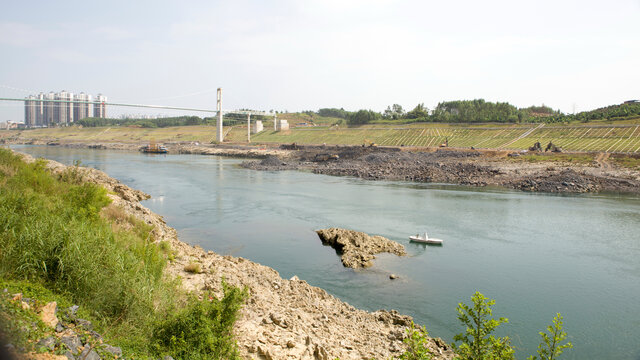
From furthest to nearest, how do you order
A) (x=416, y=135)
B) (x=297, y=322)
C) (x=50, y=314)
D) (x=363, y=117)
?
(x=363, y=117) → (x=416, y=135) → (x=297, y=322) → (x=50, y=314)

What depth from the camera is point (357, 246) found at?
14.9m

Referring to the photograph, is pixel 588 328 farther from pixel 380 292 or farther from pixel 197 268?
pixel 197 268

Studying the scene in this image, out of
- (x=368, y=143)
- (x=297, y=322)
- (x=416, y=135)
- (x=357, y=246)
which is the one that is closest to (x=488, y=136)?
(x=416, y=135)

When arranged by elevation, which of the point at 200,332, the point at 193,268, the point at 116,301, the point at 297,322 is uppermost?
the point at 116,301

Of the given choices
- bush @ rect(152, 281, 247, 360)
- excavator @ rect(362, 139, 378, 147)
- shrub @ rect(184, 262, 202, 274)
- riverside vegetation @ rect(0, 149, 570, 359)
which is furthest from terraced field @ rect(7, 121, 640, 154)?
bush @ rect(152, 281, 247, 360)

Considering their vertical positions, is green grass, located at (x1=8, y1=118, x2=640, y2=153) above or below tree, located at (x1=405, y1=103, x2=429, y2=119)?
below

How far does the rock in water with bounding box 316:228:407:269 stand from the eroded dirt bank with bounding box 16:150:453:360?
3.35m

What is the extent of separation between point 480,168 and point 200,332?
35.8 m

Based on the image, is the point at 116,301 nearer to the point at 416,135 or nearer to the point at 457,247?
the point at 457,247

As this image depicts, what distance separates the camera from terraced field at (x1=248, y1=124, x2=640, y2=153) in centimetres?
4466

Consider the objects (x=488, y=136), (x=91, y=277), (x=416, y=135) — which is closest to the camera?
(x=91, y=277)

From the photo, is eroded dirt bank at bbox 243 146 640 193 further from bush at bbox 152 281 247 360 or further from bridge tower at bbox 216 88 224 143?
bridge tower at bbox 216 88 224 143

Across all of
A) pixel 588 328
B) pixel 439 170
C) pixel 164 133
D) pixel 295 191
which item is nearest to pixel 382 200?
pixel 295 191

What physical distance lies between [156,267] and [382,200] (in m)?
19.3
